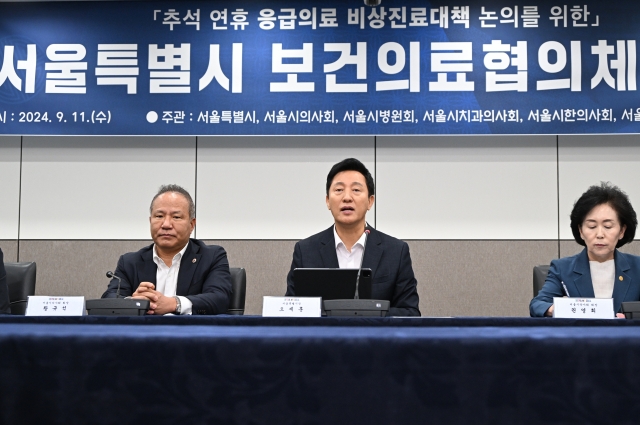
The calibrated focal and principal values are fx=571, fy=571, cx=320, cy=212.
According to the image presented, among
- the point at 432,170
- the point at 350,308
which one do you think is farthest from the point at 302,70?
the point at 350,308

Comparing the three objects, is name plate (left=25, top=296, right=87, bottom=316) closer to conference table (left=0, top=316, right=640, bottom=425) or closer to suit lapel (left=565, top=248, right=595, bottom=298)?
conference table (left=0, top=316, right=640, bottom=425)

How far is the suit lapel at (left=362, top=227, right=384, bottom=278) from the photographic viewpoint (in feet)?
8.21

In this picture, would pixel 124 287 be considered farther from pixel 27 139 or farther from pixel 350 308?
pixel 27 139

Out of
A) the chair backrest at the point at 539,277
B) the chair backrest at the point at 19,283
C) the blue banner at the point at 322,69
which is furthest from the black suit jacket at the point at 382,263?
the chair backrest at the point at 19,283

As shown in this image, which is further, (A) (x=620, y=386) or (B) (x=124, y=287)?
(B) (x=124, y=287)

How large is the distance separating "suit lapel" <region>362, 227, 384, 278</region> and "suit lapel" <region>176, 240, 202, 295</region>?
75cm

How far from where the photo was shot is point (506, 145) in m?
3.67

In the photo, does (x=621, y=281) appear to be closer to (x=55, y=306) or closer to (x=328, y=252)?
(x=328, y=252)

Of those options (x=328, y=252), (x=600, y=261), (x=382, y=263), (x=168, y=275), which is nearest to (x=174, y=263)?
(x=168, y=275)

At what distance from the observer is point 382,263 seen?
2510 mm

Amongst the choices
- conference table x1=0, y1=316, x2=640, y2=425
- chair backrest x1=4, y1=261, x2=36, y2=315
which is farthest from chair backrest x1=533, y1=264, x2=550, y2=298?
chair backrest x1=4, y1=261, x2=36, y2=315

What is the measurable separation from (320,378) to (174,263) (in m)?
2.03

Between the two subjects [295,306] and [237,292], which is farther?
[237,292]

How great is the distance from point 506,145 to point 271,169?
1524 mm
